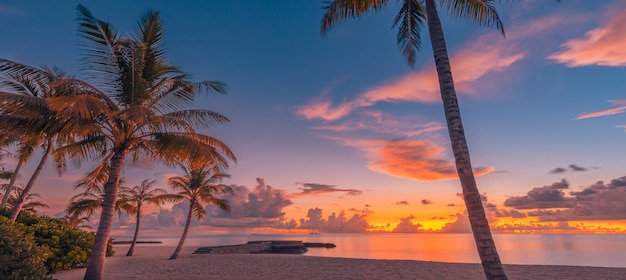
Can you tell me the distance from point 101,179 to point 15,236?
30.6ft

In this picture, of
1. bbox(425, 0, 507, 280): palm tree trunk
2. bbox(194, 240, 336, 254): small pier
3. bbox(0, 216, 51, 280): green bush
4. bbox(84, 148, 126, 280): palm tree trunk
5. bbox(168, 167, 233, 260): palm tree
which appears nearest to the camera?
bbox(0, 216, 51, 280): green bush

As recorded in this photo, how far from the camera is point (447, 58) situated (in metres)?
9.37

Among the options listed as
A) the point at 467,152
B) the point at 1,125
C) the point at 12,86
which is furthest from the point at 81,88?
the point at 467,152

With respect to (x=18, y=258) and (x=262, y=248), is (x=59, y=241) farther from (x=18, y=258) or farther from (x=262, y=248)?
(x=262, y=248)

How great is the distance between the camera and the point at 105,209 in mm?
12203

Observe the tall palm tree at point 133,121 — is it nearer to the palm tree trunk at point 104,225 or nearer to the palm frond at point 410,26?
the palm tree trunk at point 104,225

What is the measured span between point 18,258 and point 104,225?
4.45 meters

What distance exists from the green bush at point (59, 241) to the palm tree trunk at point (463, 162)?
2075cm

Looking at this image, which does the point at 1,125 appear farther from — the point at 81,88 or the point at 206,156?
the point at 206,156

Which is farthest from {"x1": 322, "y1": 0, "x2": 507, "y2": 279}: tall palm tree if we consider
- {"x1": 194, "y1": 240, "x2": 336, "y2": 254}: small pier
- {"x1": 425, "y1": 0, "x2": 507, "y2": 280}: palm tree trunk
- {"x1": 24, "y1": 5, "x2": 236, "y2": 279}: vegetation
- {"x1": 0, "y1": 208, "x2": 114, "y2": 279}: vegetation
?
{"x1": 194, "y1": 240, "x2": 336, "y2": 254}: small pier

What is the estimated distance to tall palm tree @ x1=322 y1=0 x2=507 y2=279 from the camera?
7.62 m

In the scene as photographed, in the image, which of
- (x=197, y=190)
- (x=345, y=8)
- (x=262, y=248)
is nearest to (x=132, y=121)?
(x=345, y=8)

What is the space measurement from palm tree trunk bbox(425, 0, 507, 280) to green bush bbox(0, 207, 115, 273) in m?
20.7

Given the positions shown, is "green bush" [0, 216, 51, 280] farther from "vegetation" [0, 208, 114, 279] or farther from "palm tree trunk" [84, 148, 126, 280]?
"vegetation" [0, 208, 114, 279]
